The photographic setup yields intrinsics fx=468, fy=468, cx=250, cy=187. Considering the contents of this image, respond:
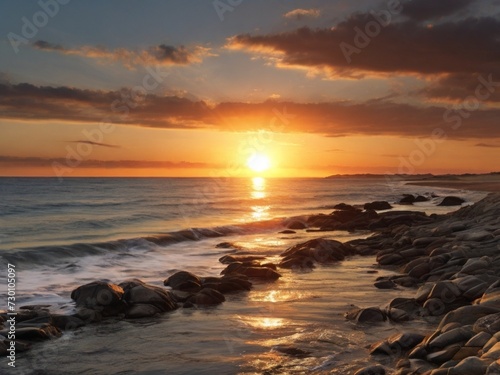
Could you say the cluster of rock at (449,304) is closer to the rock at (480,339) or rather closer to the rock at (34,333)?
the rock at (480,339)

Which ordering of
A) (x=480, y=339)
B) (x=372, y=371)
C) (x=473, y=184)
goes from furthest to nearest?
(x=473, y=184)
(x=372, y=371)
(x=480, y=339)

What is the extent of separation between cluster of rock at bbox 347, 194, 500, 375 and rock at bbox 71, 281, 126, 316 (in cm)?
645

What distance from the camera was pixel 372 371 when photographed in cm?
760

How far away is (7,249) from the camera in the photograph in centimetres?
2562

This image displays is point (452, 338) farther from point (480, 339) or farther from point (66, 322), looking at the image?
point (66, 322)

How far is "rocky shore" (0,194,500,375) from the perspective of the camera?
25.2ft

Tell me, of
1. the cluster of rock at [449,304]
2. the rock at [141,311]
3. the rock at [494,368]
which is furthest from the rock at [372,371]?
the rock at [141,311]

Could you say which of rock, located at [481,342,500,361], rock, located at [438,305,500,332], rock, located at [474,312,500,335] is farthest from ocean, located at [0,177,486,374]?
rock, located at [481,342,500,361]

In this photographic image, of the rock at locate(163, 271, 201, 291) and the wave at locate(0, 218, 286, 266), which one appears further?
the wave at locate(0, 218, 286, 266)

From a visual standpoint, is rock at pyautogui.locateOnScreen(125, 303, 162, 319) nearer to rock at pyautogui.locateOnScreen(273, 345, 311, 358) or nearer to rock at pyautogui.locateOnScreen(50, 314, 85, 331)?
rock at pyautogui.locateOnScreen(50, 314, 85, 331)

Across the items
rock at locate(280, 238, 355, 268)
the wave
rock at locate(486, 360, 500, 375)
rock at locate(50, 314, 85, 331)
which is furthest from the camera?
the wave

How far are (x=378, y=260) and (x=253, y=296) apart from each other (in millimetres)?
7575

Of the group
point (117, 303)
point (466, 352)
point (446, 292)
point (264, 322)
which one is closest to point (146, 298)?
point (117, 303)

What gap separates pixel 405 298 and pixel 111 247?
19125 millimetres
